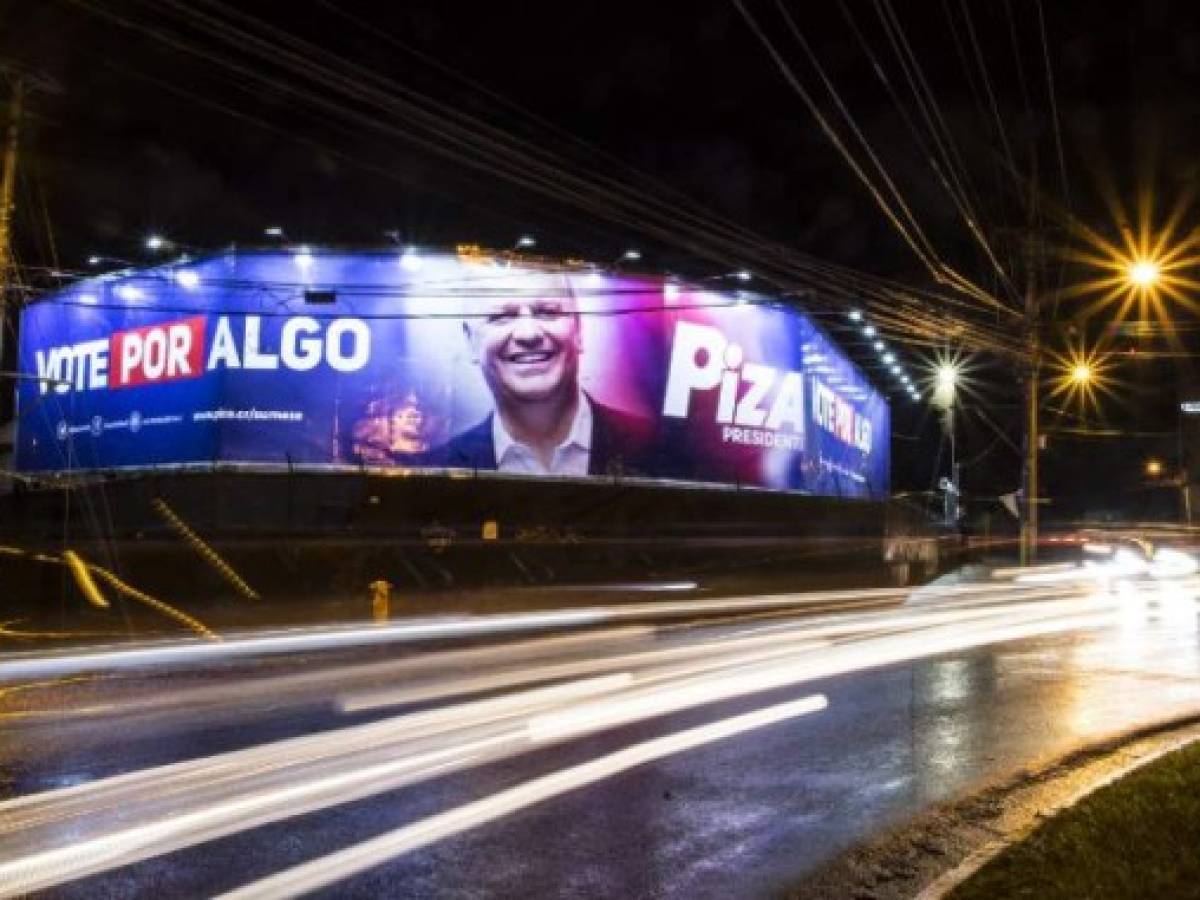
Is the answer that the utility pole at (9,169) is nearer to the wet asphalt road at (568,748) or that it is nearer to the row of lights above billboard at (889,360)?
the wet asphalt road at (568,748)

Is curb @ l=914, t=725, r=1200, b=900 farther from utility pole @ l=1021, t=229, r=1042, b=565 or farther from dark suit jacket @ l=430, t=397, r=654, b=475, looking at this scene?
dark suit jacket @ l=430, t=397, r=654, b=475

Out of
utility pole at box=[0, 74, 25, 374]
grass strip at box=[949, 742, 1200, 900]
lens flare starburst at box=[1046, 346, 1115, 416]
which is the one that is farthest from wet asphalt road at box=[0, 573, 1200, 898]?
lens flare starburst at box=[1046, 346, 1115, 416]

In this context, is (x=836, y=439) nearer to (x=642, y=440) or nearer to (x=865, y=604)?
(x=642, y=440)

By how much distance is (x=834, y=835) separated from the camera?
6832mm

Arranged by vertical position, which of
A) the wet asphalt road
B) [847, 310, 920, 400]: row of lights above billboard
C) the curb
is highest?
[847, 310, 920, 400]: row of lights above billboard

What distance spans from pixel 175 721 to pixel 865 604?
48.4 ft

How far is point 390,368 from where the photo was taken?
2694 cm

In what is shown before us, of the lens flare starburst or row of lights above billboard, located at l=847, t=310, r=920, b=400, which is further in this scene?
row of lights above billboard, located at l=847, t=310, r=920, b=400

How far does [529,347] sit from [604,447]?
10.4 feet

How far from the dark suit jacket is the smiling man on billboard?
0.02 m

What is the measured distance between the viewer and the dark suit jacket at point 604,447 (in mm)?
27422

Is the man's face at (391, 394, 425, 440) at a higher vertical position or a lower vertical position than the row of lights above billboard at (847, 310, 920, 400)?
lower

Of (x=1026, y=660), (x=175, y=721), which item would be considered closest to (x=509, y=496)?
Answer: (x=1026, y=660)

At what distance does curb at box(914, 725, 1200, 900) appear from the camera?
216 inches
